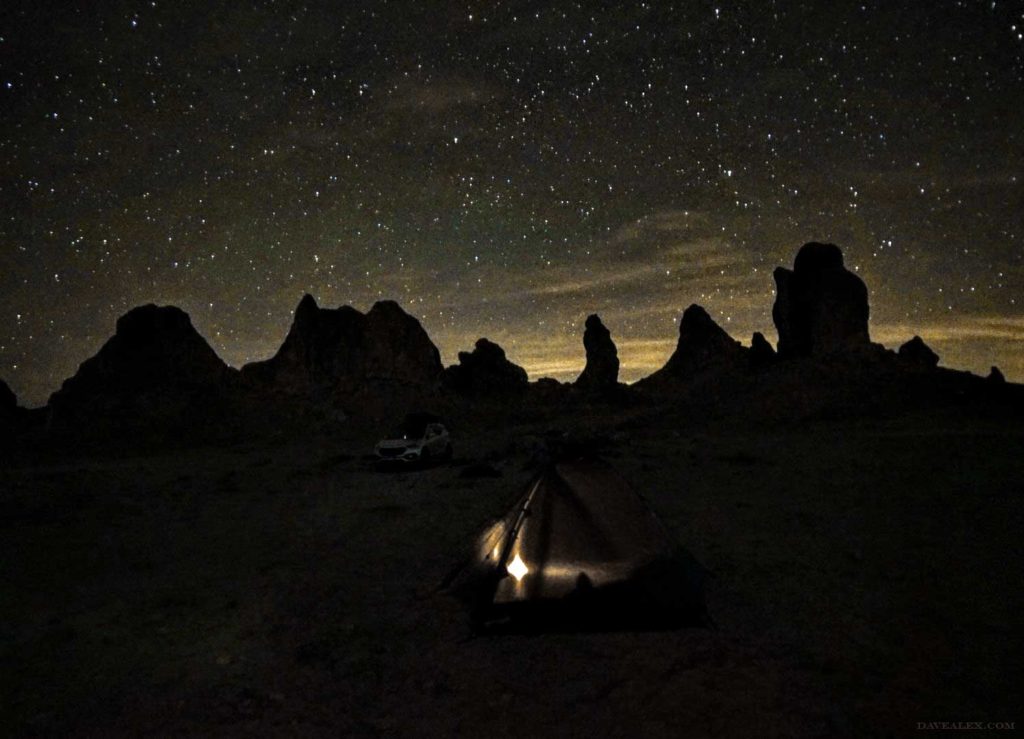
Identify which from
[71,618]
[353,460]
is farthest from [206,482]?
[71,618]

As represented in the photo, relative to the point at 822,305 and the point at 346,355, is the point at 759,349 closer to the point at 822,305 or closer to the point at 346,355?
the point at 822,305

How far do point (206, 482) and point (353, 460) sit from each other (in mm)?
7796

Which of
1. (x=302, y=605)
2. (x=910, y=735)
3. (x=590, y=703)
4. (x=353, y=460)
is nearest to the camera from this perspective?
(x=910, y=735)

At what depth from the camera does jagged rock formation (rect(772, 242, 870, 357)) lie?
5484 centimetres

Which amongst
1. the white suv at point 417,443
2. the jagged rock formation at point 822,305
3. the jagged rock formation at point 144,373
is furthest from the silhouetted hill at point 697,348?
the white suv at point 417,443

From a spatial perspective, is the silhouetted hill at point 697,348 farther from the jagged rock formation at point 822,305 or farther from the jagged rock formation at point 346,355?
the jagged rock formation at point 346,355

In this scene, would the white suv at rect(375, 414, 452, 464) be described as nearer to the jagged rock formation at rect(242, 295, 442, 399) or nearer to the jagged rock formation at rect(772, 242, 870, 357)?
the jagged rock formation at rect(772, 242, 870, 357)

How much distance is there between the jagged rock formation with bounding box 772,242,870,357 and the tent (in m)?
55.5

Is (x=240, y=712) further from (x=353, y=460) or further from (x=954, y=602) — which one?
(x=353, y=460)

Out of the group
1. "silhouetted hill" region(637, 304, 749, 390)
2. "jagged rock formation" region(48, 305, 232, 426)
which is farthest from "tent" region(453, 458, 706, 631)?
"silhouetted hill" region(637, 304, 749, 390)

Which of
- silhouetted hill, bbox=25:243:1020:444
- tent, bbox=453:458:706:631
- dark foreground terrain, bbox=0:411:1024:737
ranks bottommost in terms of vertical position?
dark foreground terrain, bbox=0:411:1024:737

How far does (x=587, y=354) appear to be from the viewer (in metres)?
93.6

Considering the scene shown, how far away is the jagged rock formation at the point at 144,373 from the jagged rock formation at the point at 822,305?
64731mm

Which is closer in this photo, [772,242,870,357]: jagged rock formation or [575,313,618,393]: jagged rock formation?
[772,242,870,357]: jagged rock formation
